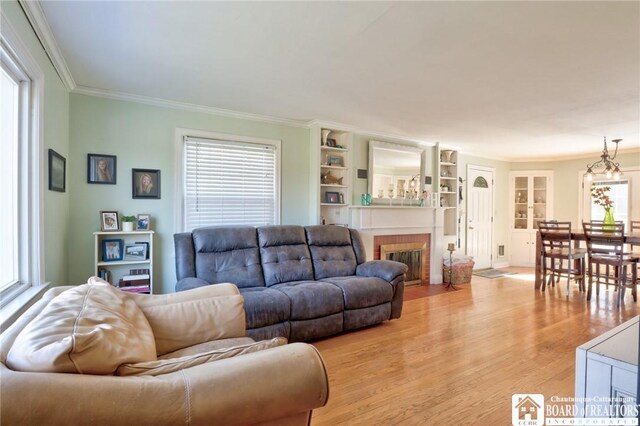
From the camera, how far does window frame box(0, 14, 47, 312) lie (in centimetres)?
206

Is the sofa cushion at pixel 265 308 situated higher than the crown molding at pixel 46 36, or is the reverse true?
the crown molding at pixel 46 36

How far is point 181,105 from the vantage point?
Answer: 145 inches

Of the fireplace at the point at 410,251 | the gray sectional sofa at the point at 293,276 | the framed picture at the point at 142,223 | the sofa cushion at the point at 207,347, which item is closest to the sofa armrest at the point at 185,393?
the sofa cushion at the point at 207,347

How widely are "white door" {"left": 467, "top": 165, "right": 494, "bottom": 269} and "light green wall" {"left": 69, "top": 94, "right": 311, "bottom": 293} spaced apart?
461 centimetres

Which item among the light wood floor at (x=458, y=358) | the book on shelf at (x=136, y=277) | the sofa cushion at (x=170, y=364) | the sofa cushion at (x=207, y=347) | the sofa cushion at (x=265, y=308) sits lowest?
the light wood floor at (x=458, y=358)

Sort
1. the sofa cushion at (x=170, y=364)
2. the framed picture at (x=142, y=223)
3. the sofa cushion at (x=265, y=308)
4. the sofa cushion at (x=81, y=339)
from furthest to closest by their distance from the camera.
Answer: the framed picture at (x=142, y=223), the sofa cushion at (x=265, y=308), the sofa cushion at (x=170, y=364), the sofa cushion at (x=81, y=339)

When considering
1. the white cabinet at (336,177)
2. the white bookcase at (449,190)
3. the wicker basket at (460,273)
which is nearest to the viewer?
the white cabinet at (336,177)

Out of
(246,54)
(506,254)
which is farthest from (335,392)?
(506,254)

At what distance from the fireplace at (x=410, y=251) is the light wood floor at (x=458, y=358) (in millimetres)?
833

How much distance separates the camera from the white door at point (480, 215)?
6469mm

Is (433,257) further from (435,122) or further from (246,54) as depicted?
(246,54)

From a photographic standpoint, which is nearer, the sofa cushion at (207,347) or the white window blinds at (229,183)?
the sofa cushion at (207,347)

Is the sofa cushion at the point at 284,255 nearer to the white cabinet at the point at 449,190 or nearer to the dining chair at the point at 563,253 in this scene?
the white cabinet at the point at 449,190

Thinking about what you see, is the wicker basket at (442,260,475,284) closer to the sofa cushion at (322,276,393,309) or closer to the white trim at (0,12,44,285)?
the sofa cushion at (322,276,393,309)
